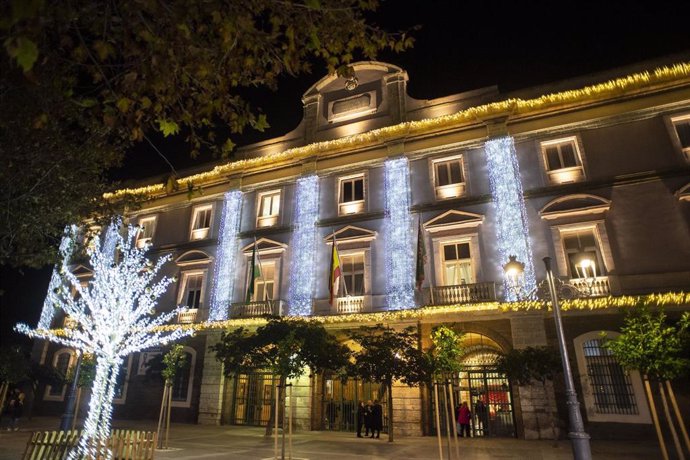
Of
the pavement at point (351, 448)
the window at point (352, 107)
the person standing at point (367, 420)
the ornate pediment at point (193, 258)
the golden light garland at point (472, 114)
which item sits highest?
the window at point (352, 107)

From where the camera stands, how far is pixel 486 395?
1670cm

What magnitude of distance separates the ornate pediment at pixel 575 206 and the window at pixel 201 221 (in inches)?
685

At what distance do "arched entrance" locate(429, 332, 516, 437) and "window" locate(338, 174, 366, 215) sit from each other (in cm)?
795

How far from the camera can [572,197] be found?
674 inches

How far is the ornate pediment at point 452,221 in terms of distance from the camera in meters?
18.2

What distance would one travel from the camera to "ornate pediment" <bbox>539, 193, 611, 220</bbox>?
16672 millimetres

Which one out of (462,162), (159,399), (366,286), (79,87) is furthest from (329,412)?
(79,87)

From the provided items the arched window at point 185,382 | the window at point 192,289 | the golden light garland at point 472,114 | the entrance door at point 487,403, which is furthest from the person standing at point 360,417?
the golden light garland at point 472,114

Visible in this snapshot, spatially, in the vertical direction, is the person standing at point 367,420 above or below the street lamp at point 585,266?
below

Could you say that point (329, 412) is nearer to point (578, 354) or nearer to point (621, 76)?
point (578, 354)

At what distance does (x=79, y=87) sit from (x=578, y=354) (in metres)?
16.9

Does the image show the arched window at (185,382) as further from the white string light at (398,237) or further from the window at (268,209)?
the white string light at (398,237)

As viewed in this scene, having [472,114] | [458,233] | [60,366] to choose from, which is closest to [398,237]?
[458,233]

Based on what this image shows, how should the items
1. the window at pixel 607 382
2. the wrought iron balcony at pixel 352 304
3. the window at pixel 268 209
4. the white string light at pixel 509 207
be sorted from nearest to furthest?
the window at pixel 607 382 → the white string light at pixel 509 207 → the wrought iron balcony at pixel 352 304 → the window at pixel 268 209
